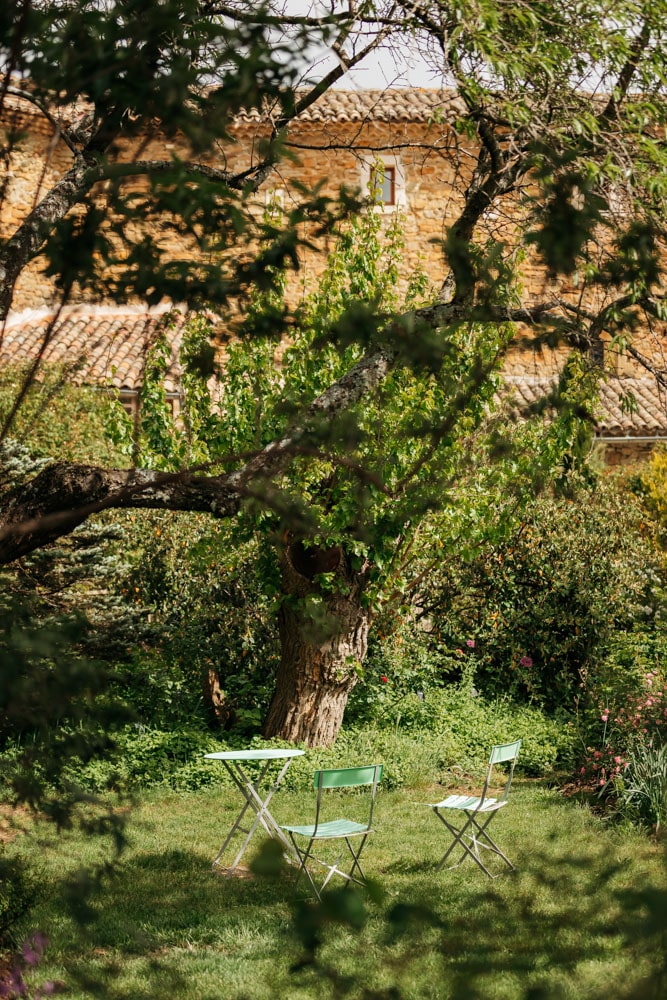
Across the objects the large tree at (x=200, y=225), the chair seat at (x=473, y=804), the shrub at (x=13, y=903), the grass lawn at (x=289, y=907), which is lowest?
the grass lawn at (x=289, y=907)

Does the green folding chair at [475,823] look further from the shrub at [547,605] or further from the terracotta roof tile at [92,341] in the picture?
the terracotta roof tile at [92,341]

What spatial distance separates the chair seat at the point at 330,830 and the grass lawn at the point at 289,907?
0.33 meters

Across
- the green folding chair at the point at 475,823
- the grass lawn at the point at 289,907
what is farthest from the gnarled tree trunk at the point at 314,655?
the green folding chair at the point at 475,823

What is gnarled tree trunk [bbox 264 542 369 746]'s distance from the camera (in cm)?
884

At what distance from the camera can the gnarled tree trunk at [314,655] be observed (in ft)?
29.0

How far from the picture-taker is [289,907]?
11.3 ft

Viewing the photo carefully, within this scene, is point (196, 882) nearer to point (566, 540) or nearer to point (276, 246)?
point (276, 246)

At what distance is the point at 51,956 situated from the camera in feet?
16.5

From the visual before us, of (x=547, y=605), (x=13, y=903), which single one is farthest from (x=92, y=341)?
(x=13, y=903)

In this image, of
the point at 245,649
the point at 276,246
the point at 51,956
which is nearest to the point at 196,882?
the point at 51,956

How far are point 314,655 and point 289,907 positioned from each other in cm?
558

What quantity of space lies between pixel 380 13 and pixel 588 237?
12.1ft

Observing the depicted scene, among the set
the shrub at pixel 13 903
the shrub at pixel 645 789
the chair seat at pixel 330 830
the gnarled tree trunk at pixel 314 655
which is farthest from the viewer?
the gnarled tree trunk at pixel 314 655

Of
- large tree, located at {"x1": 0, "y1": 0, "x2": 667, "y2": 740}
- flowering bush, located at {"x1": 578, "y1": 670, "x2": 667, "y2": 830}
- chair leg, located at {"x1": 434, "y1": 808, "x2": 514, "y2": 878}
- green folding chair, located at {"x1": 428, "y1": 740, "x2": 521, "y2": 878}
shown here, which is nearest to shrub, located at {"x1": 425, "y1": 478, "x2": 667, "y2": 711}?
flowering bush, located at {"x1": 578, "y1": 670, "x2": 667, "y2": 830}
